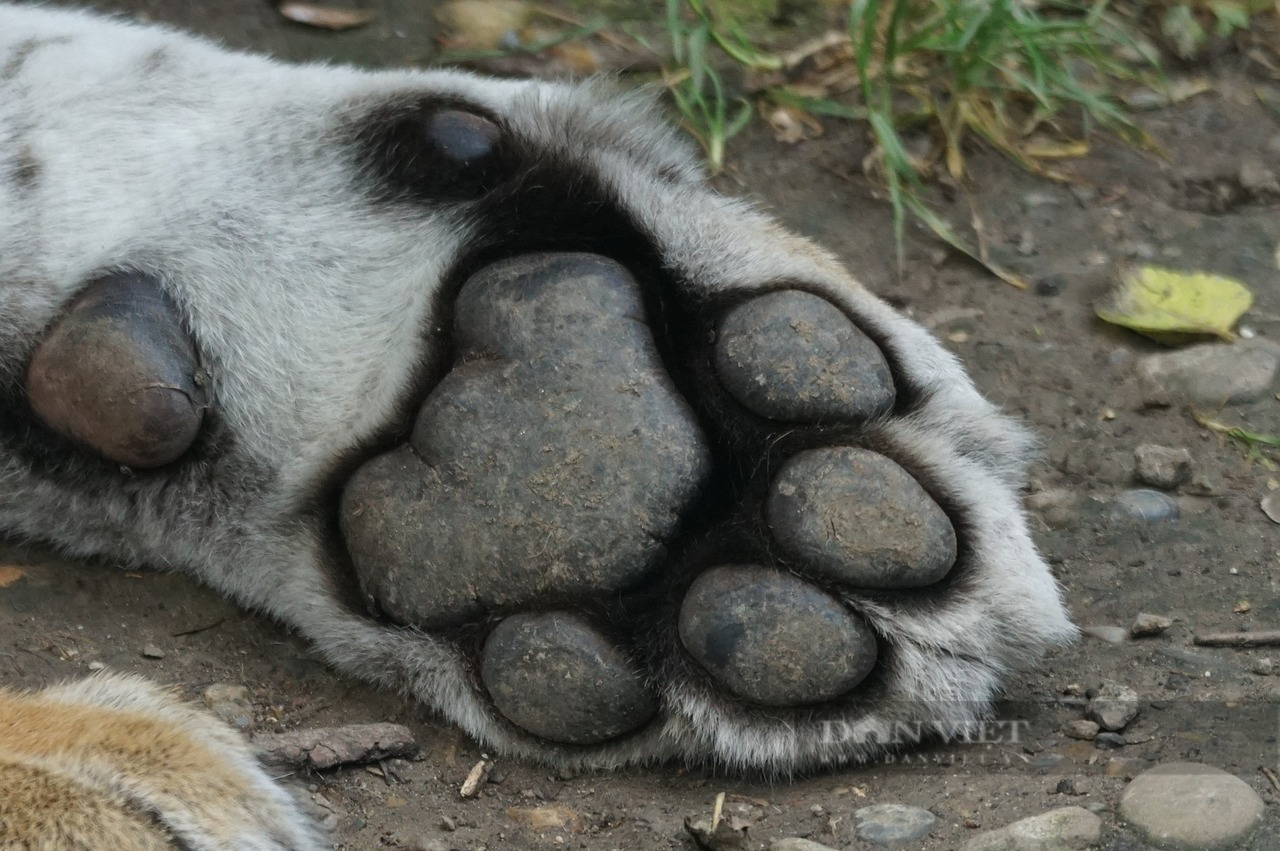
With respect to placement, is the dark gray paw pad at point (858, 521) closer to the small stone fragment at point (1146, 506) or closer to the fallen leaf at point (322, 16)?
the small stone fragment at point (1146, 506)

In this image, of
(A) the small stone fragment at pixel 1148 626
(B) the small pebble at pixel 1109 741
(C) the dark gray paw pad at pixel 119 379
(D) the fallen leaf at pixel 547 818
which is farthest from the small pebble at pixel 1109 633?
(C) the dark gray paw pad at pixel 119 379

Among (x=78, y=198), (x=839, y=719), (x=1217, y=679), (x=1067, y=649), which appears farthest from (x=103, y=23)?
(x=1217, y=679)

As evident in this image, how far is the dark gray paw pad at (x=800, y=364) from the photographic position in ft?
5.64

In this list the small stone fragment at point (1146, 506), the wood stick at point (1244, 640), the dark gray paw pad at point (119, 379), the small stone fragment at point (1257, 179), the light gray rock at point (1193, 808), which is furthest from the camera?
the small stone fragment at point (1257, 179)

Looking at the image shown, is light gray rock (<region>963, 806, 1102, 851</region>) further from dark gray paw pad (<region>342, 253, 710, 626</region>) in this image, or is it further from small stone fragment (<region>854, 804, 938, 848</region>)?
dark gray paw pad (<region>342, 253, 710, 626</region>)

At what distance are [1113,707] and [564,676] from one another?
736mm

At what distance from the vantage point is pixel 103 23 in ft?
7.61

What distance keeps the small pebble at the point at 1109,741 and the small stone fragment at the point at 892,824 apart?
0.28 meters

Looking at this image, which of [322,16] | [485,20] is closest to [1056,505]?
A: [485,20]

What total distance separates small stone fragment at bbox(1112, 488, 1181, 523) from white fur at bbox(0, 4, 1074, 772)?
1.49ft

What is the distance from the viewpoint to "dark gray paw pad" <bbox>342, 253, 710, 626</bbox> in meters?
1.72

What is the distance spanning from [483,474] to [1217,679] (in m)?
1.02

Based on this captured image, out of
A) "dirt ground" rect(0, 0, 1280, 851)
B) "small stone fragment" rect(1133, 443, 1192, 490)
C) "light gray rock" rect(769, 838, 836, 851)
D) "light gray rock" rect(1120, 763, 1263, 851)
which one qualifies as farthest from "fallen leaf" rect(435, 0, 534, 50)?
"light gray rock" rect(1120, 763, 1263, 851)

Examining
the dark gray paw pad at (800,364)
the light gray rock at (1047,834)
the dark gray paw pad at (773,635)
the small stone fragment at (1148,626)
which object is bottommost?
the small stone fragment at (1148,626)
